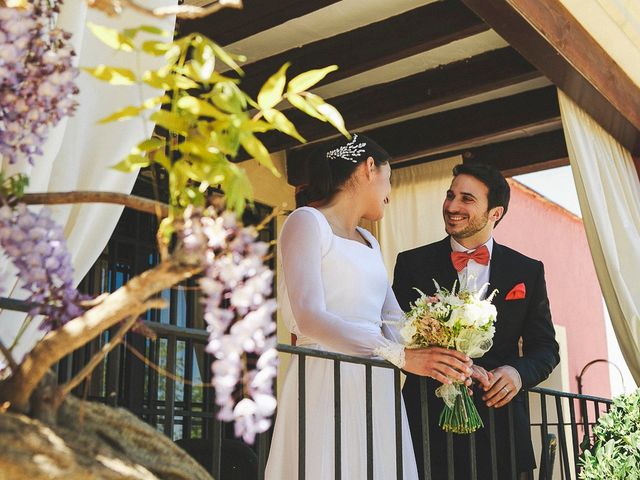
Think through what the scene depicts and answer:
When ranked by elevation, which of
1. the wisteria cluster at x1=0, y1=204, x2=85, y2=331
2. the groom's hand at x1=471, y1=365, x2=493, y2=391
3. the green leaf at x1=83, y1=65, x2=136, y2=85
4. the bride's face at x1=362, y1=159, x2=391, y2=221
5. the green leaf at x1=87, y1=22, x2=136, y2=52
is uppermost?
the bride's face at x1=362, y1=159, x2=391, y2=221

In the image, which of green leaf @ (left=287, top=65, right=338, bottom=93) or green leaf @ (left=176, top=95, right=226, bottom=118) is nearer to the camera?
green leaf @ (left=176, top=95, right=226, bottom=118)

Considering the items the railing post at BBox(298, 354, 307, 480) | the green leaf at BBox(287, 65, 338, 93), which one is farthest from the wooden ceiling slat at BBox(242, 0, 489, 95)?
the green leaf at BBox(287, 65, 338, 93)

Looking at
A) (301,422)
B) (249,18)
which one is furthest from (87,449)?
(249,18)

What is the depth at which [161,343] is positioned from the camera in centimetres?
539

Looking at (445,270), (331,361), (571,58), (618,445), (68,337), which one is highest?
(571,58)

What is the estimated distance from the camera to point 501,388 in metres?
3.12

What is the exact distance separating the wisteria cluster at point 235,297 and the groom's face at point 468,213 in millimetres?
2539

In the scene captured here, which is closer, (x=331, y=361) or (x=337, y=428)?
(x=337, y=428)

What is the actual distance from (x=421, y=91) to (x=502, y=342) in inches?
80.0

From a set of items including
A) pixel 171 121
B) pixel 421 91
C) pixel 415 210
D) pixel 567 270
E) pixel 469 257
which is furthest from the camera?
pixel 567 270

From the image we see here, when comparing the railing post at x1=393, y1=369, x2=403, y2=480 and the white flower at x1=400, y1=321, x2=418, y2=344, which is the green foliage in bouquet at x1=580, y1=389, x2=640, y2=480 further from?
the white flower at x1=400, y1=321, x2=418, y2=344

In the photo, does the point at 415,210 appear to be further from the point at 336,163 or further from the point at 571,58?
the point at 336,163

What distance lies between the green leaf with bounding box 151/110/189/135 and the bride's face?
2039 millimetres

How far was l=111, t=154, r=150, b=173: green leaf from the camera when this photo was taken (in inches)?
44.9
